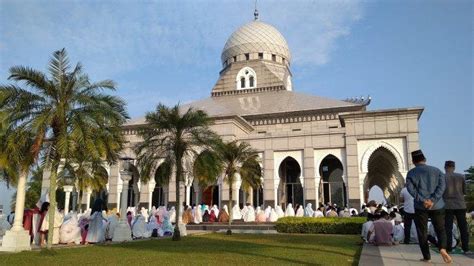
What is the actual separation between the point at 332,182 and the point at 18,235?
26402mm

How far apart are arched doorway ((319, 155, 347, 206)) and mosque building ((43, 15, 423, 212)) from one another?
8cm

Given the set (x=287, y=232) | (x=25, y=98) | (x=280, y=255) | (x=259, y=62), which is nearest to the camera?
(x=280, y=255)

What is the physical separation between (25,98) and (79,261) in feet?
16.4

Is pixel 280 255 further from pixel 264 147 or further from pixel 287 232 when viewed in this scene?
pixel 264 147

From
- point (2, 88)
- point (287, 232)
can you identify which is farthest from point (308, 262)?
point (287, 232)

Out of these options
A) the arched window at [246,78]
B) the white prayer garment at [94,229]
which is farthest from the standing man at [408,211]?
the arched window at [246,78]

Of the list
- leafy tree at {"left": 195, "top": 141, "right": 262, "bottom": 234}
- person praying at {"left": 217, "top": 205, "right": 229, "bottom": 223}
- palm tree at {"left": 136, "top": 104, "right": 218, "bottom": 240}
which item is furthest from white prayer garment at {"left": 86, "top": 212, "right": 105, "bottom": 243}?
person praying at {"left": 217, "top": 205, "right": 229, "bottom": 223}

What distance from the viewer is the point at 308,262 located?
769cm

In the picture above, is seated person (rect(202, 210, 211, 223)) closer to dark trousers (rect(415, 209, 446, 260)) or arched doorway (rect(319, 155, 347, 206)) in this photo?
arched doorway (rect(319, 155, 347, 206))

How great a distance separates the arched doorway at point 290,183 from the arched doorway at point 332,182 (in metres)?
1.95

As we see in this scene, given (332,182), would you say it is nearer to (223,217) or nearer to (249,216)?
(249,216)

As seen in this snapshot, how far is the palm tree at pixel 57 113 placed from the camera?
36.8 ft

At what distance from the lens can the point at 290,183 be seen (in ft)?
113

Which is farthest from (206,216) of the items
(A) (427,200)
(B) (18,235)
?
(A) (427,200)
